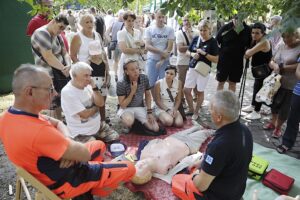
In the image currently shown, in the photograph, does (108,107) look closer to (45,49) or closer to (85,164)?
(45,49)

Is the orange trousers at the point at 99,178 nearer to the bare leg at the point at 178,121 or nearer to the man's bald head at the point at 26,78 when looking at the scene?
the man's bald head at the point at 26,78

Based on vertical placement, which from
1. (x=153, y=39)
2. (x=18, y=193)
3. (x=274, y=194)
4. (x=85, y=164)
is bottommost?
(x=274, y=194)

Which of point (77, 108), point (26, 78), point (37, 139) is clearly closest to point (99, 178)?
point (37, 139)

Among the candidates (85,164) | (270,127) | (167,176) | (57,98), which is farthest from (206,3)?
(270,127)

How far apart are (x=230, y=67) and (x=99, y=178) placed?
3.41m

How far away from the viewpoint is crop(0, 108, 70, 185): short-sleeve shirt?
1.70 meters

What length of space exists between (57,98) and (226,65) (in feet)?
9.53

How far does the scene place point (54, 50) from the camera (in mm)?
3668

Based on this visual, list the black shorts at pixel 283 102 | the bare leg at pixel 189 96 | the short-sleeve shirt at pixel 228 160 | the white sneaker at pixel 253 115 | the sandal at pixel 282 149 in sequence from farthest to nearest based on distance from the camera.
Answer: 1. the white sneaker at pixel 253 115
2. the bare leg at pixel 189 96
3. the black shorts at pixel 283 102
4. the sandal at pixel 282 149
5. the short-sleeve shirt at pixel 228 160

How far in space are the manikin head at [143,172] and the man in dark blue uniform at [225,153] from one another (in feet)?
2.66

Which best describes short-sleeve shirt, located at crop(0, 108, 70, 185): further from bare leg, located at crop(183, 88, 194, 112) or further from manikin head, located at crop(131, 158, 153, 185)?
bare leg, located at crop(183, 88, 194, 112)

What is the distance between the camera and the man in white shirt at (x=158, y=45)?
Result: 4957 mm

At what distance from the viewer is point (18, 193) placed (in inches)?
80.0

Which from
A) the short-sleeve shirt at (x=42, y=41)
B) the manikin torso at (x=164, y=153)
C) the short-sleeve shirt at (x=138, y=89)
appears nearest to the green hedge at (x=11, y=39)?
the short-sleeve shirt at (x=42, y=41)
